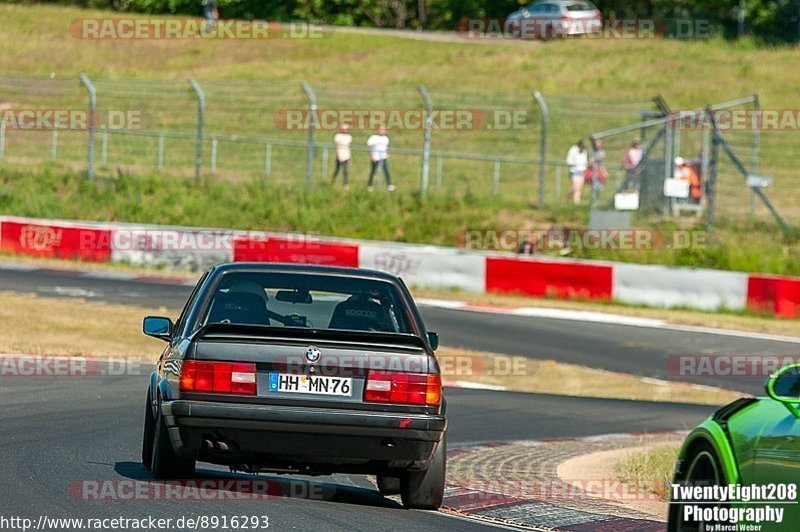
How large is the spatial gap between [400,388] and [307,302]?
→ 1.09 m

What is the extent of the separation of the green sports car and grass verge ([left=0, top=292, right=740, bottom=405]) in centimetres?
1056

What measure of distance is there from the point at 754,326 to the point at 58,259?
12492 mm

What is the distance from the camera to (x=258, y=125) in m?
40.5

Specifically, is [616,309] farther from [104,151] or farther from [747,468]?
[747,468]

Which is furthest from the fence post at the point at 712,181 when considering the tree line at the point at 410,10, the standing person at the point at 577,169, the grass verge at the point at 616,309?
the tree line at the point at 410,10

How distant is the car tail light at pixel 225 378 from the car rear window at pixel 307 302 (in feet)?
1.94

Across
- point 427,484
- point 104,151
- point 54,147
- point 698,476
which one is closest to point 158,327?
point 427,484

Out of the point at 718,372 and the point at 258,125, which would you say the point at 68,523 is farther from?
the point at 258,125

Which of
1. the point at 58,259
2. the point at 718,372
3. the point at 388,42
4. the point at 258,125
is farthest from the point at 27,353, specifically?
the point at 388,42

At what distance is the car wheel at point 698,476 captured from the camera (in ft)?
18.2

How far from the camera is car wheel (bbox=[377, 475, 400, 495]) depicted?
28.5ft

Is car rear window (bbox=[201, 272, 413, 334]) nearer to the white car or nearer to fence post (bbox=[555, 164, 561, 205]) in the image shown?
fence post (bbox=[555, 164, 561, 205])

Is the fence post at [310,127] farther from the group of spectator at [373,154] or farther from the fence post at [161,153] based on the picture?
the fence post at [161,153]

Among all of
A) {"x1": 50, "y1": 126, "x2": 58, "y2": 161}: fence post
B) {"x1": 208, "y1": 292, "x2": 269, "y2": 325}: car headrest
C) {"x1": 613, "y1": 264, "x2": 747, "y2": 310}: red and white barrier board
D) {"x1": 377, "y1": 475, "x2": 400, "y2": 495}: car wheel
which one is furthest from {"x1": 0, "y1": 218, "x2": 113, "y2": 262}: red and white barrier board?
{"x1": 208, "y1": 292, "x2": 269, "y2": 325}: car headrest
